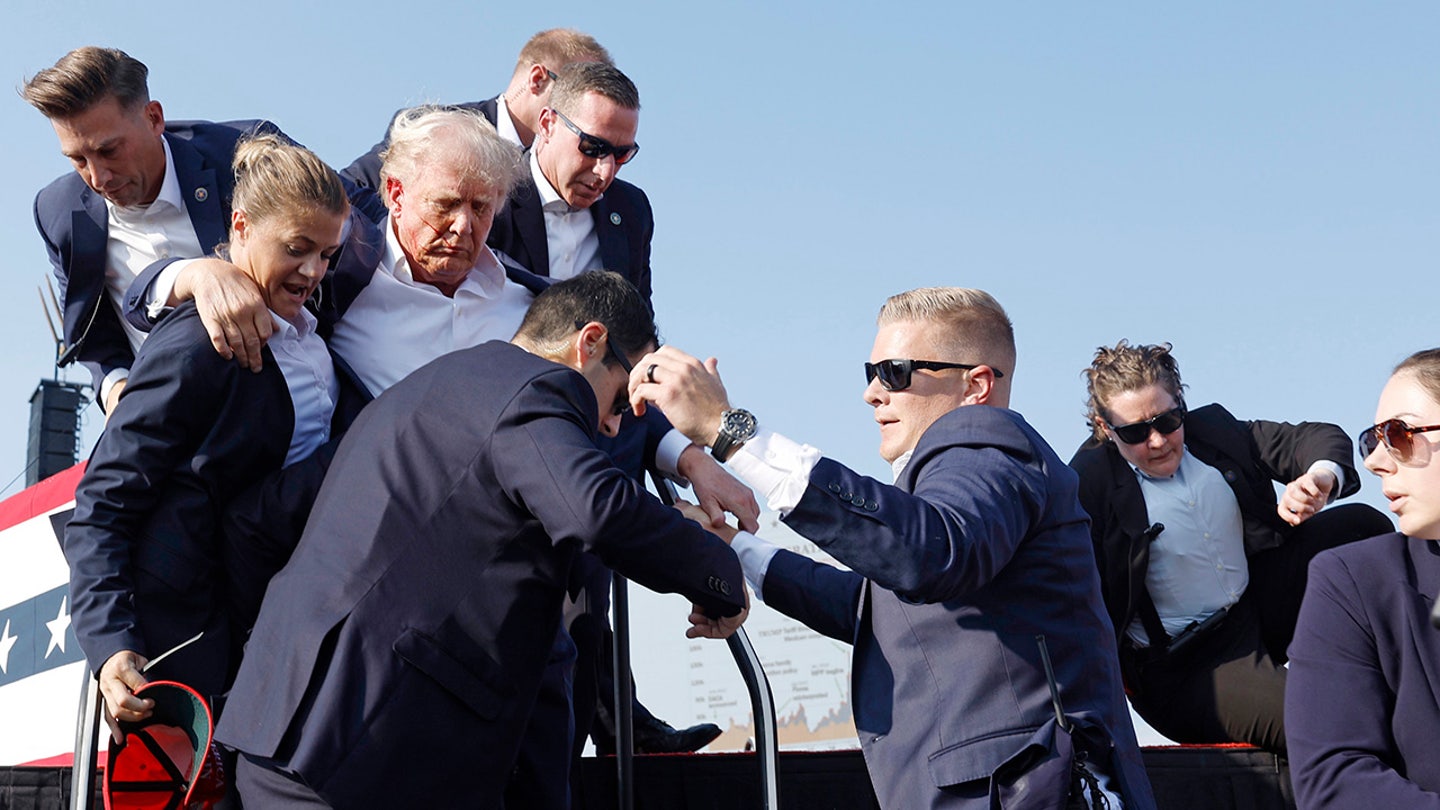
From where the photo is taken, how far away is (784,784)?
378cm

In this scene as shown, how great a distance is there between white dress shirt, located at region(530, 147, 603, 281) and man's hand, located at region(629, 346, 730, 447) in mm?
1708

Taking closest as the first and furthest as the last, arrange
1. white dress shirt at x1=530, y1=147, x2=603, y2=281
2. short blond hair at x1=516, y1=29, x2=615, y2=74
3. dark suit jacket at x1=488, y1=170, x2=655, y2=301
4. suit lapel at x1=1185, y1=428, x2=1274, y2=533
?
dark suit jacket at x1=488, y1=170, x2=655, y2=301 < white dress shirt at x1=530, y1=147, x2=603, y2=281 < suit lapel at x1=1185, y1=428, x2=1274, y2=533 < short blond hair at x1=516, y1=29, x2=615, y2=74

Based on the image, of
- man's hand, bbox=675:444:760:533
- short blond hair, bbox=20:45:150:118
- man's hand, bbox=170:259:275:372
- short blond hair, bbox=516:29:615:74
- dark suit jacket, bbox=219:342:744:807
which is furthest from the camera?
short blond hair, bbox=516:29:615:74

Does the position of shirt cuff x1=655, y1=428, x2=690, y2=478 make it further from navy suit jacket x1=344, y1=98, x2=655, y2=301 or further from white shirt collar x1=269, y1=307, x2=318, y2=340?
white shirt collar x1=269, y1=307, x2=318, y2=340

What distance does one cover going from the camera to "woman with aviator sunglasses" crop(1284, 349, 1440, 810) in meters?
2.60

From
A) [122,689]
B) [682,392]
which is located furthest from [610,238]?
[122,689]

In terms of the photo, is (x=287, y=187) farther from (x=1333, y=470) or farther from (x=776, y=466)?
(x=1333, y=470)

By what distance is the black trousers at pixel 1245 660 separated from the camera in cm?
428

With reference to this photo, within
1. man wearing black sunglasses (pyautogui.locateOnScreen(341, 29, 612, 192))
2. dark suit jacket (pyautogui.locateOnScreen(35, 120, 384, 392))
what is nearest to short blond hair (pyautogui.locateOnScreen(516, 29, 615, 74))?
man wearing black sunglasses (pyautogui.locateOnScreen(341, 29, 612, 192))

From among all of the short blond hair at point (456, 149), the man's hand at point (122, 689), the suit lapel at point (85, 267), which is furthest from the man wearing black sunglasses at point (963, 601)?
the suit lapel at point (85, 267)

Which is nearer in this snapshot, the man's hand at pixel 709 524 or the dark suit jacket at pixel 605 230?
the man's hand at pixel 709 524

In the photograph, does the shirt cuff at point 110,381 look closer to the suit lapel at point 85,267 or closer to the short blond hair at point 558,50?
the suit lapel at point 85,267

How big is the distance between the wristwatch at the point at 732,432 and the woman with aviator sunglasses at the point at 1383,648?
1.15 meters

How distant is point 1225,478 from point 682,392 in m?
2.69
